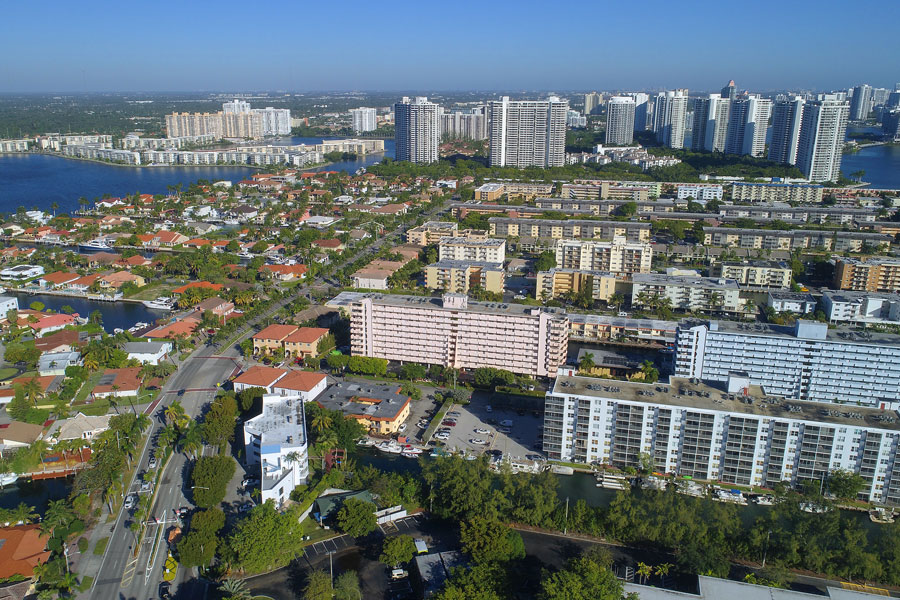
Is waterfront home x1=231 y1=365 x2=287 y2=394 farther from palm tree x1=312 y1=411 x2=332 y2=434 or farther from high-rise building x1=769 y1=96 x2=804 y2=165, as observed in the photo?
high-rise building x1=769 y1=96 x2=804 y2=165

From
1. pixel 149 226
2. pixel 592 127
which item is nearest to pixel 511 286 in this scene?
pixel 149 226

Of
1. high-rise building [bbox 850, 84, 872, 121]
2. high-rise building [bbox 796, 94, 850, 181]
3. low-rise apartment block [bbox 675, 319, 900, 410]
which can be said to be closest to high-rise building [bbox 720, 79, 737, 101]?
high-rise building [bbox 796, 94, 850, 181]

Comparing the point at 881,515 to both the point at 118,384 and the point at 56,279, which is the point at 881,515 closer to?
the point at 118,384

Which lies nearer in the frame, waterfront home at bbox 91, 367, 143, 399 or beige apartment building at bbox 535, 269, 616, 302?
waterfront home at bbox 91, 367, 143, 399

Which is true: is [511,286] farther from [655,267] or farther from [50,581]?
[50,581]

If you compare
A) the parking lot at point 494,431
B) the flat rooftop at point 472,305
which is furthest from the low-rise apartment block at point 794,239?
the parking lot at point 494,431
